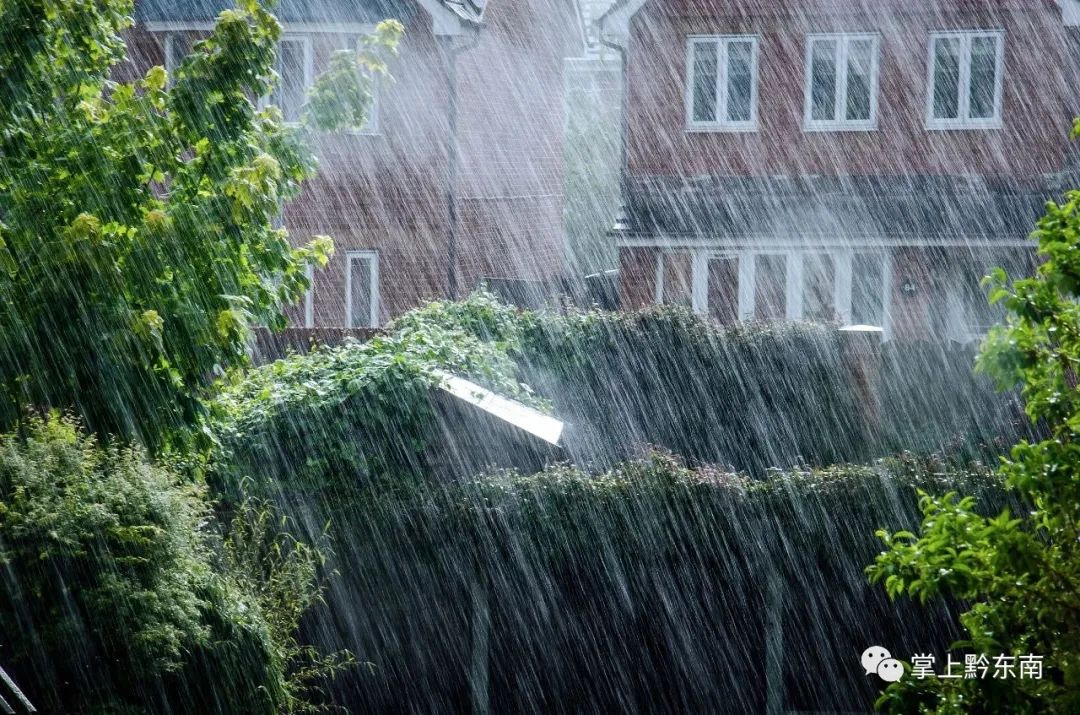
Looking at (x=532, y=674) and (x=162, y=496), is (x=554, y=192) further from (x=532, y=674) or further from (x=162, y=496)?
(x=162, y=496)

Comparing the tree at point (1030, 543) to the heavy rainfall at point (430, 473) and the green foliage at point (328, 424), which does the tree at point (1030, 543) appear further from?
the green foliage at point (328, 424)

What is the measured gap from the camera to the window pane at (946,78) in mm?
19047

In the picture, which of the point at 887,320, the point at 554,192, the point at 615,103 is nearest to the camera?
the point at 887,320

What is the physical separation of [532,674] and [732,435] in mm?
6931

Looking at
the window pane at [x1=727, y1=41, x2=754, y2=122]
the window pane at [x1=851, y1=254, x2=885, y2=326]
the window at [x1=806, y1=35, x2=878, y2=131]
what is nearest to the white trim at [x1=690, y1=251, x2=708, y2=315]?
the window pane at [x1=851, y1=254, x2=885, y2=326]

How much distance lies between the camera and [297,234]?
19.6 metres

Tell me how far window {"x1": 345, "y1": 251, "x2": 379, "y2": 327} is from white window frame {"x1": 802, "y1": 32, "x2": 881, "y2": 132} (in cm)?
750

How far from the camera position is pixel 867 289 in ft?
61.9

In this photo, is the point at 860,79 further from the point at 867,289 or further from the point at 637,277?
the point at 637,277

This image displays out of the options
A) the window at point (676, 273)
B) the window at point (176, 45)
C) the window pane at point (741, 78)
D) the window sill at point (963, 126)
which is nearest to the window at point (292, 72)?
the window at point (176, 45)

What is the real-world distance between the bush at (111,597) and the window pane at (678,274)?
A: 12748 mm

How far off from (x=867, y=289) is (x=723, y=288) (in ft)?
7.51

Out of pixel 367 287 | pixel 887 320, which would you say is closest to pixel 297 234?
pixel 367 287

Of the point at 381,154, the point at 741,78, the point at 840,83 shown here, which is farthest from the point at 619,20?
the point at 381,154
